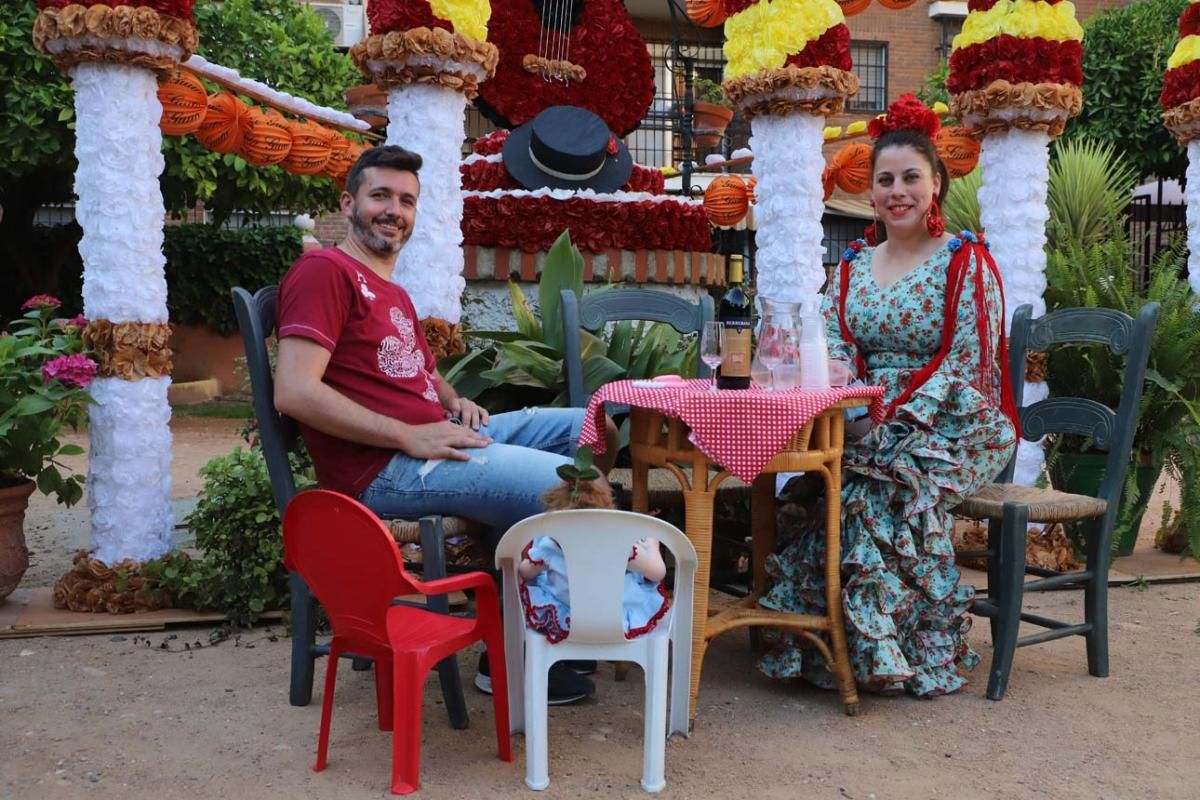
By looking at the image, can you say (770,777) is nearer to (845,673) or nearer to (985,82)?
(845,673)

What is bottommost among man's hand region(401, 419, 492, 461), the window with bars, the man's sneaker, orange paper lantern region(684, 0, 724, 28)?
the man's sneaker

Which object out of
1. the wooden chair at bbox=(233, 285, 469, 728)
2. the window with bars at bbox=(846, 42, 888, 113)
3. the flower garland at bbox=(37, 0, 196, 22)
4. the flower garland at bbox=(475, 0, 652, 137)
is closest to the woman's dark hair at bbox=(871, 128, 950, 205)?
the wooden chair at bbox=(233, 285, 469, 728)

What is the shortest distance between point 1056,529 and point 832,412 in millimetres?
2572

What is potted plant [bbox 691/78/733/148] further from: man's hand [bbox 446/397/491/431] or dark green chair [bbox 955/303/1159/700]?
man's hand [bbox 446/397/491/431]

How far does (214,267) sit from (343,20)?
22.7 feet

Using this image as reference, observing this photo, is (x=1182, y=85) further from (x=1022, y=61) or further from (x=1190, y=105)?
(x=1022, y=61)

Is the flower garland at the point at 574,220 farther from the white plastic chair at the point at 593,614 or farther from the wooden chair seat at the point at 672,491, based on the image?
the white plastic chair at the point at 593,614

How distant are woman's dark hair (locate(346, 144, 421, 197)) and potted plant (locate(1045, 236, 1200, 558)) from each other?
3379 millimetres

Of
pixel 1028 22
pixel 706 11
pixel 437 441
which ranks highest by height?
pixel 706 11

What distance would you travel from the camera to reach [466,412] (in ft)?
12.2

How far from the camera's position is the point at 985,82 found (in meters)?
5.59

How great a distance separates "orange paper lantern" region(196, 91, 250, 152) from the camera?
5.79 meters

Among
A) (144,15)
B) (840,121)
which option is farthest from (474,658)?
(840,121)

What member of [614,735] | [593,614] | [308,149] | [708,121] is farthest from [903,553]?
[708,121]
